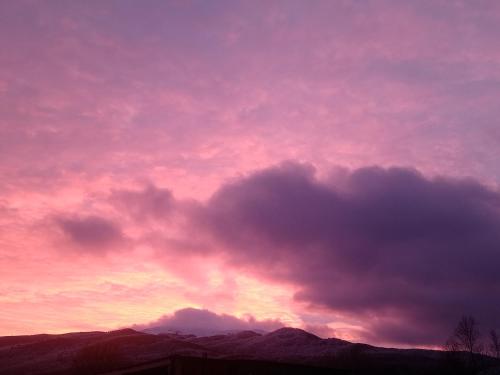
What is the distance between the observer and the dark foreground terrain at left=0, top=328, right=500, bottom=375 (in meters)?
76.7

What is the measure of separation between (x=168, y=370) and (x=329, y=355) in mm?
74445

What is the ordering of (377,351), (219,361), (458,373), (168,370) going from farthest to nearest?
1. (377,351)
2. (458,373)
3. (219,361)
4. (168,370)

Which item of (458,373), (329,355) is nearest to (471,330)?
(329,355)

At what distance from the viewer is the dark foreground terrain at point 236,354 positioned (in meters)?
76.7

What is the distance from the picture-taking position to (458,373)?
241 feet

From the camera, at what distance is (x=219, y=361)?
31672 millimetres

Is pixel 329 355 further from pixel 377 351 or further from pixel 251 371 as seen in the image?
pixel 251 371

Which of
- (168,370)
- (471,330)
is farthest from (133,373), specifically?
(471,330)

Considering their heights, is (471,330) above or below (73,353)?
above

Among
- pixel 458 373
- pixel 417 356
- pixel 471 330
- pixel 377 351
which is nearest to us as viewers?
pixel 458 373

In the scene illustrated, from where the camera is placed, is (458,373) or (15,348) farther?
(15,348)

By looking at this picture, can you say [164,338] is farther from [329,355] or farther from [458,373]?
[458,373]

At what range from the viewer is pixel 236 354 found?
97.1 metres

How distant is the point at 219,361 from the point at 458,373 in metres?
54.8
